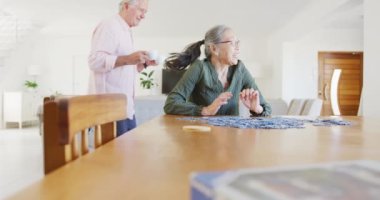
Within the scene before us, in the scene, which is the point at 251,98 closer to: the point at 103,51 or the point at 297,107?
the point at 103,51

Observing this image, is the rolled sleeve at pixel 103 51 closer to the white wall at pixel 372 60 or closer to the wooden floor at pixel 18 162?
the wooden floor at pixel 18 162

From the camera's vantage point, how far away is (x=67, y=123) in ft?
1.85

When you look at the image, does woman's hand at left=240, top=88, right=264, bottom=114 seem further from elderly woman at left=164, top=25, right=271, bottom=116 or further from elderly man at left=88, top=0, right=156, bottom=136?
elderly man at left=88, top=0, right=156, bottom=136

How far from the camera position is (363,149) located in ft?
2.66

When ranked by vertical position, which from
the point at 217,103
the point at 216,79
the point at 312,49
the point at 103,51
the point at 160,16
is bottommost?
the point at 217,103

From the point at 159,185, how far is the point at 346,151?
1.50 feet

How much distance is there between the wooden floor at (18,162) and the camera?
3111 millimetres

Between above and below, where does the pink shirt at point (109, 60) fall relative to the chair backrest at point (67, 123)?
above

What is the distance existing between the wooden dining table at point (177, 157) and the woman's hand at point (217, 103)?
46 centimetres

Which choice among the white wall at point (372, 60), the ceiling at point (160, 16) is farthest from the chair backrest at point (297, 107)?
the ceiling at point (160, 16)

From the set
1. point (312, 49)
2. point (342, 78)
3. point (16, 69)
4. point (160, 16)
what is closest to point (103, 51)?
point (160, 16)

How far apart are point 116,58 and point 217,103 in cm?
56

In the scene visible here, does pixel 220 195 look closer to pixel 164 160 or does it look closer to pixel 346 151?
pixel 164 160

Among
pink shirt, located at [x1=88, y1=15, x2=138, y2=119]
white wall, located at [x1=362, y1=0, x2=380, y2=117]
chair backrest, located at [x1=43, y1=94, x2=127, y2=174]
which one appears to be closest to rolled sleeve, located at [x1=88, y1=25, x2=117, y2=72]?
pink shirt, located at [x1=88, y1=15, x2=138, y2=119]
